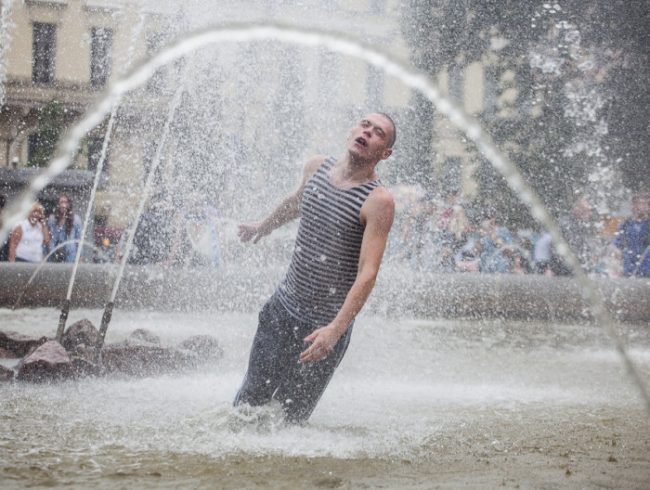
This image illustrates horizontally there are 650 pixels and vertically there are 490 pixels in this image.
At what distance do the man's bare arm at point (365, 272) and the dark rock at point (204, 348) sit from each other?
266cm

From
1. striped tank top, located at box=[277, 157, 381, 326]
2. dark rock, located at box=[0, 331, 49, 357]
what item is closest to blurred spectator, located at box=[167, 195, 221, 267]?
dark rock, located at box=[0, 331, 49, 357]

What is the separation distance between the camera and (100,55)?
2802 centimetres

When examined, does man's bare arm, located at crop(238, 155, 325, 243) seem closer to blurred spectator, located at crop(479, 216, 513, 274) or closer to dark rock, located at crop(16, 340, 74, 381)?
dark rock, located at crop(16, 340, 74, 381)

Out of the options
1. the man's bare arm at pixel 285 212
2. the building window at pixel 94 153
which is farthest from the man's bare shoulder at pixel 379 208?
the building window at pixel 94 153

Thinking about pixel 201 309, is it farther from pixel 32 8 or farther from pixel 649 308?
pixel 32 8

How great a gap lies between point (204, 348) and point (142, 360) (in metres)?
0.54

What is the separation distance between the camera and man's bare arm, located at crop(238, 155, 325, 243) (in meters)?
3.58

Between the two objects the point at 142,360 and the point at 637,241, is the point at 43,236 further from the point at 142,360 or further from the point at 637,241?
the point at 637,241

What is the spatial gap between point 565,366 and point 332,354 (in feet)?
11.4

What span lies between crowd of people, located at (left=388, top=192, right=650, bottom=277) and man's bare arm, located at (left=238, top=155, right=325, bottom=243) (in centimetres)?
652

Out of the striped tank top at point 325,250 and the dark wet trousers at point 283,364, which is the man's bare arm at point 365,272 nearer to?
the striped tank top at point 325,250

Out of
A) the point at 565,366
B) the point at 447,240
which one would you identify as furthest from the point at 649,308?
the point at 447,240

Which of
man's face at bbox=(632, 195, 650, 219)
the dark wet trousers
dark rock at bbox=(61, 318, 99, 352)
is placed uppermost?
the dark wet trousers

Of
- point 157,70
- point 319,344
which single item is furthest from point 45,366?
point 157,70
